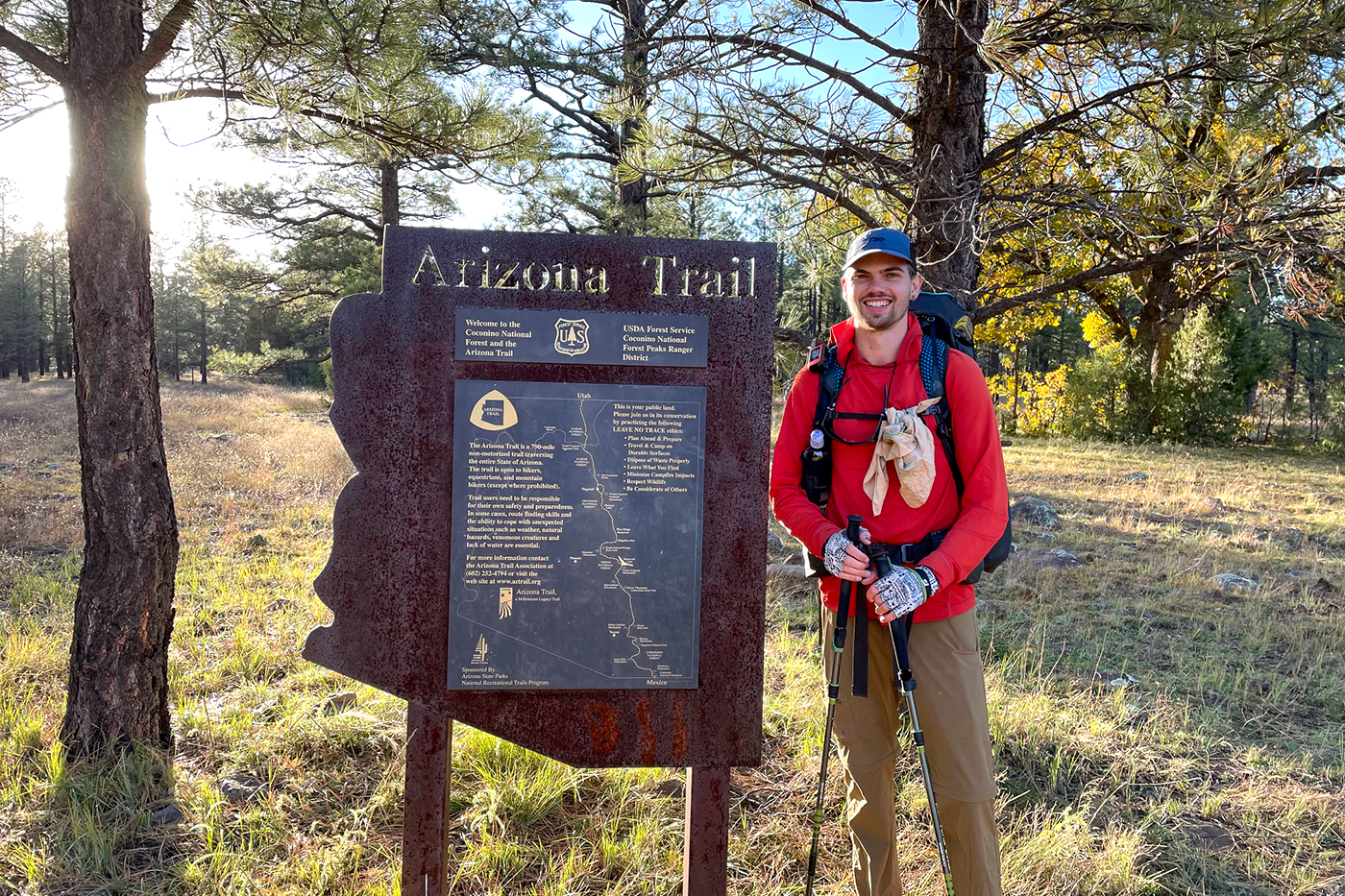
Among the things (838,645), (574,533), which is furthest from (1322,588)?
(574,533)

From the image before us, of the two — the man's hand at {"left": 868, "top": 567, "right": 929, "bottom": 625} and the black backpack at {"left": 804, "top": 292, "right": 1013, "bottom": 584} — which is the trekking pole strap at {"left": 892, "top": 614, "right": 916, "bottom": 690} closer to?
the man's hand at {"left": 868, "top": 567, "right": 929, "bottom": 625}

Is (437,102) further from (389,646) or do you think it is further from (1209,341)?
(1209,341)

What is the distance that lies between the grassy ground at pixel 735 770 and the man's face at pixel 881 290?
2.14 m

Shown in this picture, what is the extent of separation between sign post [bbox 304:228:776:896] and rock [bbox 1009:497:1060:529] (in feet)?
24.4

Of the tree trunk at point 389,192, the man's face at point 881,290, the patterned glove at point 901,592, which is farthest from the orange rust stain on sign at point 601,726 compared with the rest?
the tree trunk at point 389,192

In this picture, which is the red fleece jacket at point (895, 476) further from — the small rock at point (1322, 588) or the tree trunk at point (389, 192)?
the tree trunk at point (389, 192)

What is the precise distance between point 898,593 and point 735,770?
1.89 m

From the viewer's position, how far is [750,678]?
8.36ft

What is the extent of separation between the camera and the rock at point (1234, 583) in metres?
6.47

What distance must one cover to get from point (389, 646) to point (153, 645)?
1.82m

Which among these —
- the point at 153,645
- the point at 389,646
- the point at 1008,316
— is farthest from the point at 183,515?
the point at 1008,316

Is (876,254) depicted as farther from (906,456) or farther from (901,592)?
(901,592)

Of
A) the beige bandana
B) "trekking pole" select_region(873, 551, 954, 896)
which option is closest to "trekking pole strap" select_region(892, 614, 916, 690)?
"trekking pole" select_region(873, 551, 954, 896)

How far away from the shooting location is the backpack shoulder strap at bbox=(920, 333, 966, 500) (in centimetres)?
241
